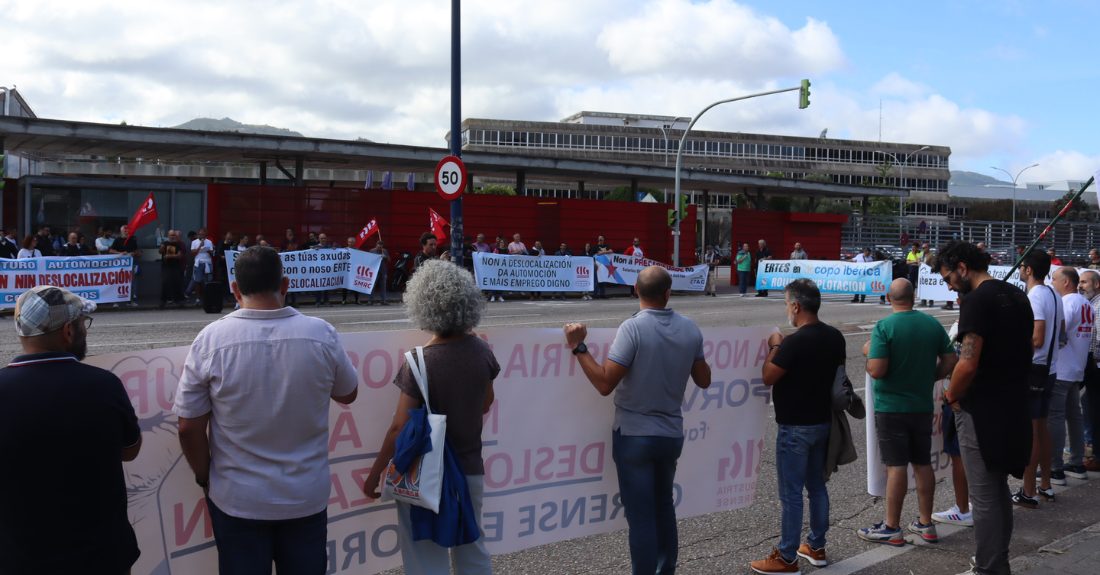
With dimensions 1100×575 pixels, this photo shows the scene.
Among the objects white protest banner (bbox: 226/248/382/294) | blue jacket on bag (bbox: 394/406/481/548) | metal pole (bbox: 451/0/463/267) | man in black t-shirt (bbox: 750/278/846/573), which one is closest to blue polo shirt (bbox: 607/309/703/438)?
man in black t-shirt (bbox: 750/278/846/573)

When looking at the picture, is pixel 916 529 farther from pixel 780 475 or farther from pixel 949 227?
pixel 949 227

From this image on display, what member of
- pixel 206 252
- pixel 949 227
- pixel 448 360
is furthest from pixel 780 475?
pixel 949 227

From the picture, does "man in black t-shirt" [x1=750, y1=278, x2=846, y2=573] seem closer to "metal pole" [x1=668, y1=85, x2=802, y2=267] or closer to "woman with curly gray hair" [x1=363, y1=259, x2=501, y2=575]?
"woman with curly gray hair" [x1=363, y1=259, x2=501, y2=575]

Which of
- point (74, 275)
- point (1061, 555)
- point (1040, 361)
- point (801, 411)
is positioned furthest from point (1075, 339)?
point (74, 275)

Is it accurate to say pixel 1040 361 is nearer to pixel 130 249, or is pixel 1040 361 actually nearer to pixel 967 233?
pixel 130 249

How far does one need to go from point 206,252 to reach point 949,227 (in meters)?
37.9

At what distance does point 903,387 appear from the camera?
4.48 metres

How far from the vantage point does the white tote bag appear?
118 inches

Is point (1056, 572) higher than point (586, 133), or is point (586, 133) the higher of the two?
point (586, 133)

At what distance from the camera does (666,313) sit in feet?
12.2

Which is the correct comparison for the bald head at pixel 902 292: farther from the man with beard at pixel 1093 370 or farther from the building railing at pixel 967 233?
the building railing at pixel 967 233

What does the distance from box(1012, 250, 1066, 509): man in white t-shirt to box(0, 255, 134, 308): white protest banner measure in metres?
15.8

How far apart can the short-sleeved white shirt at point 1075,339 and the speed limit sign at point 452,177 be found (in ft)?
25.7

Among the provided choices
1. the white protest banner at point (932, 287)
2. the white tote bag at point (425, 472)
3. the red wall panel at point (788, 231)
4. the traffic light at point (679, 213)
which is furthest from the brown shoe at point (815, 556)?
the red wall panel at point (788, 231)
